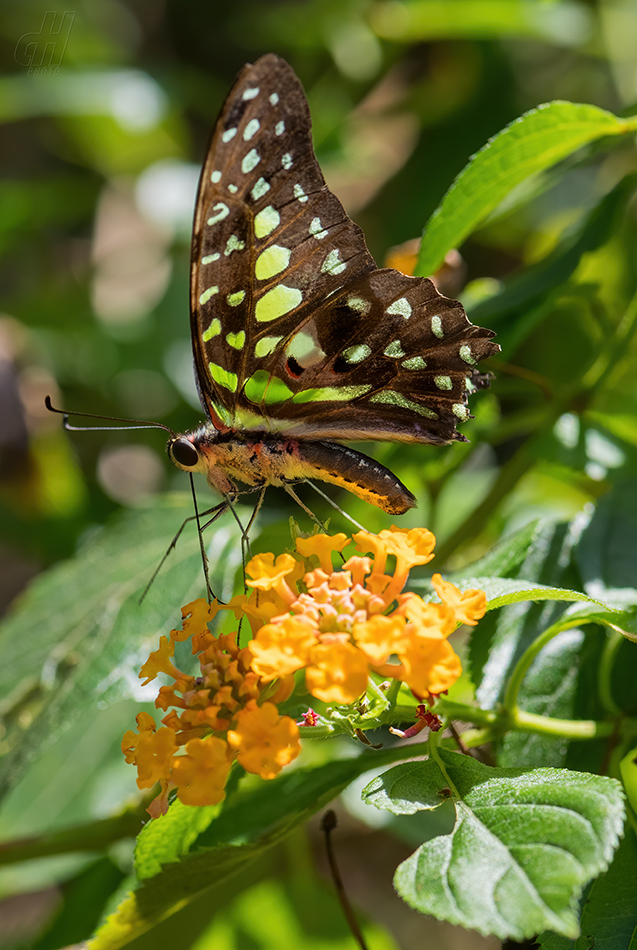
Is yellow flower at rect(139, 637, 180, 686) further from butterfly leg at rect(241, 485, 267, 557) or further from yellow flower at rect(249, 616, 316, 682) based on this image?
butterfly leg at rect(241, 485, 267, 557)

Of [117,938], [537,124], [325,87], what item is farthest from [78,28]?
[117,938]

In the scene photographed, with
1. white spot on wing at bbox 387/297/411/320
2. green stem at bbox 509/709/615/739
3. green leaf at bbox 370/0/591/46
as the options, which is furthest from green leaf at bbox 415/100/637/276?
green leaf at bbox 370/0/591/46

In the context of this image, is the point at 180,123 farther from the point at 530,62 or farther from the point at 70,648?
the point at 70,648

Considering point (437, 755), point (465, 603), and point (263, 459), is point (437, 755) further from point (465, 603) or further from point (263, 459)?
point (263, 459)

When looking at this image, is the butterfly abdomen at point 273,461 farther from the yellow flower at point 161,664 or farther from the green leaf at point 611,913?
the green leaf at point 611,913

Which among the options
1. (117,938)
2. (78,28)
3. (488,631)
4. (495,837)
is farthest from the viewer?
(78,28)

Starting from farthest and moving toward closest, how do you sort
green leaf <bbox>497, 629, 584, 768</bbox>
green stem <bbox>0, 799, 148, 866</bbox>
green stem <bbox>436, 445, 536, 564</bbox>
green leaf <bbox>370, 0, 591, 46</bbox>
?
green leaf <bbox>370, 0, 591, 46</bbox>
green stem <bbox>436, 445, 536, 564</bbox>
green stem <bbox>0, 799, 148, 866</bbox>
green leaf <bbox>497, 629, 584, 768</bbox>
